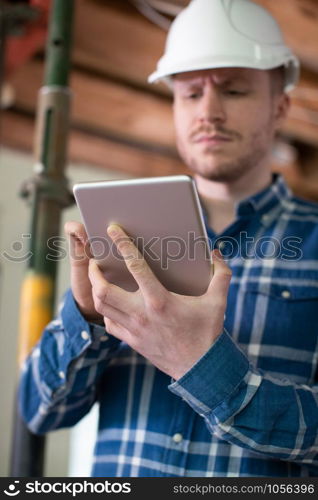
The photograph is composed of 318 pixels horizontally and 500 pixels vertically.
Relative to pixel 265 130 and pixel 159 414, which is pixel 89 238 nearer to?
pixel 159 414

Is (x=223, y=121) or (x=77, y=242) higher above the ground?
(x=223, y=121)

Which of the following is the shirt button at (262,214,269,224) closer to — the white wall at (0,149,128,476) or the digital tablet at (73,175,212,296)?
the digital tablet at (73,175,212,296)

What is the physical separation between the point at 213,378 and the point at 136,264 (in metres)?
0.18

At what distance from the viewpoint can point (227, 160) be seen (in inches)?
49.1

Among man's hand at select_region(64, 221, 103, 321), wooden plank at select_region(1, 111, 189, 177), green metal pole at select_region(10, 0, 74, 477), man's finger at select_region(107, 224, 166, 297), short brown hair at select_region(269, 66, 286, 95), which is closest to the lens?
man's finger at select_region(107, 224, 166, 297)

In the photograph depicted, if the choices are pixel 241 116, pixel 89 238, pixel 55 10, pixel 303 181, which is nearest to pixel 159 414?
pixel 89 238

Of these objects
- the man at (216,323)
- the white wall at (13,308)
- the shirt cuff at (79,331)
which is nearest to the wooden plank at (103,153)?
the white wall at (13,308)

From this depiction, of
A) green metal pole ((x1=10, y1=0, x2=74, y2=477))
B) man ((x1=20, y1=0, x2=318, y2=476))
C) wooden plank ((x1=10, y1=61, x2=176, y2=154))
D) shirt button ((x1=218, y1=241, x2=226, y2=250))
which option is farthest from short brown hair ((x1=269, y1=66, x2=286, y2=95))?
wooden plank ((x1=10, y1=61, x2=176, y2=154))

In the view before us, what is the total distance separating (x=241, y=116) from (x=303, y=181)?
235cm

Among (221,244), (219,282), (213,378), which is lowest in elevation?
(213,378)

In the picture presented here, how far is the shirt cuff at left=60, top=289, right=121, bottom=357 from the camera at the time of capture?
1.04 metres

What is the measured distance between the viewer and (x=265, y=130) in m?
1.30

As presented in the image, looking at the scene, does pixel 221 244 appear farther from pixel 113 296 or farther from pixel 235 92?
pixel 113 296

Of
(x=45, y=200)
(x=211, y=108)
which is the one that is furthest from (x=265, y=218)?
(x=45, y=200)
